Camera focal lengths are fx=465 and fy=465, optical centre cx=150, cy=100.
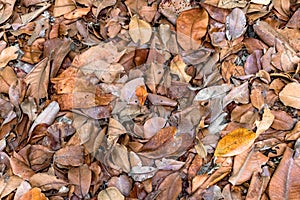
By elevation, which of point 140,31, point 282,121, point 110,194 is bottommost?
point 110,194

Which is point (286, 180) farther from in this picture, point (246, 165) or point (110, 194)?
point (110, 194)

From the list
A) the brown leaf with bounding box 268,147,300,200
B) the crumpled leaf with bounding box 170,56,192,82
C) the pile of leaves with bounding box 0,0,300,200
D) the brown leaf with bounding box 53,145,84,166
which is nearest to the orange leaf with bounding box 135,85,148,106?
the pile of leaves with bounding box 0,0,300,200

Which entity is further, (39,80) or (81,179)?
(39,80)

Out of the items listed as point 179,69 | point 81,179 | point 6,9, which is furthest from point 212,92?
point 6,9

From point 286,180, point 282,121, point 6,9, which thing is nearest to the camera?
point 286,180

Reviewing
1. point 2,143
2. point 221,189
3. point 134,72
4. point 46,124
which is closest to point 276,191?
point 221,189

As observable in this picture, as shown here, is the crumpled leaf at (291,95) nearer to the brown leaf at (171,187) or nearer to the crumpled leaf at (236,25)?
the crumpled leaf at (236,25)

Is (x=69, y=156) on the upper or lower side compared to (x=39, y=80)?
lower

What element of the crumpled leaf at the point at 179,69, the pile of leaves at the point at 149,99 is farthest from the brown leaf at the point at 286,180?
the crumpled leaf at the point at 179,69

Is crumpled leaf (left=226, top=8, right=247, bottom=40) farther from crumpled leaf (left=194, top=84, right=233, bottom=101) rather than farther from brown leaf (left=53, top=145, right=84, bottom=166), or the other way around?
brown leaf (left=53, top=145, right=84, bottom=166)
